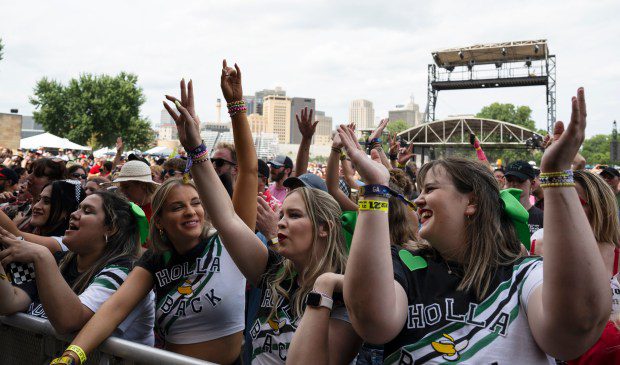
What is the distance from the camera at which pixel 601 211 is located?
3.01m

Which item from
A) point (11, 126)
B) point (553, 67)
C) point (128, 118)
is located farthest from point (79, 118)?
point (553, 67)

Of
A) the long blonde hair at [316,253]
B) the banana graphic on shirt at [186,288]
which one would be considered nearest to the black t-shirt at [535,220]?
the long blonde hair at [316,253]

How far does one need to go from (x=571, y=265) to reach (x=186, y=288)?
1.91 m

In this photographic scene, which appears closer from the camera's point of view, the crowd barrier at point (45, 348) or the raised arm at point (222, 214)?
the crowd barrier at point (45, 348)

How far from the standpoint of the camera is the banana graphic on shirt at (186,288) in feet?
8.63

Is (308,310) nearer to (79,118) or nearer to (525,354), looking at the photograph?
(525,354)

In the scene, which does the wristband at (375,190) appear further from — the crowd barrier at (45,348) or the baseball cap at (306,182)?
the baseball cap at (306,182)

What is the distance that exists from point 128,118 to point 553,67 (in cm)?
3309

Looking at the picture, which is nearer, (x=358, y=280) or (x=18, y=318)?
(x=358, y=280)

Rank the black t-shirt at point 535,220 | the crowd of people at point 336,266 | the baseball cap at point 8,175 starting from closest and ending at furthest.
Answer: the crowd of people at point 336,266 → the black t-shirt at point 535,220 → the baseball cap at point 8,175

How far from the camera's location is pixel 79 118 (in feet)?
135

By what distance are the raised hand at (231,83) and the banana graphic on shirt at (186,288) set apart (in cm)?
113

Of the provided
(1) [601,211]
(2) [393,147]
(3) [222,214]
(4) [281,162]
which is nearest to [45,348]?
(3) [222,214]

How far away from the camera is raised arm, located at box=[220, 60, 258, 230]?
293cm
